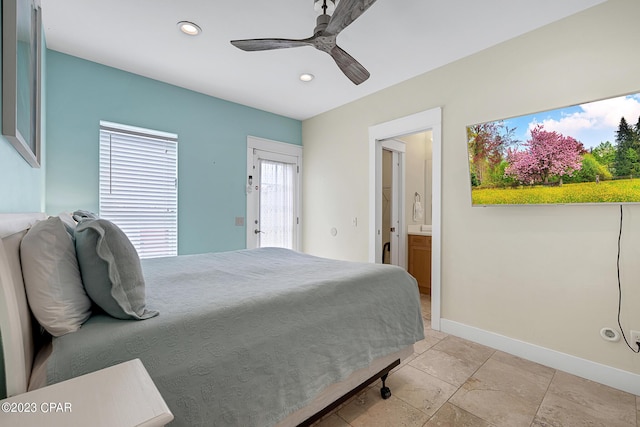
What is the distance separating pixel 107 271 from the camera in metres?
1.00

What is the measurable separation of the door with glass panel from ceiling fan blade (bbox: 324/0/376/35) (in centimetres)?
259

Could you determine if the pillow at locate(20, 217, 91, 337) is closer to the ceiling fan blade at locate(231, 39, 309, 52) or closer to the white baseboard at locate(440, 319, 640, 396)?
the ceiling fan blade at locate(231, 39, 309, 52)

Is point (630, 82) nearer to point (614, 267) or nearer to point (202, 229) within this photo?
point (614, 267)

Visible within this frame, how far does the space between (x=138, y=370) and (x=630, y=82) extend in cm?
312

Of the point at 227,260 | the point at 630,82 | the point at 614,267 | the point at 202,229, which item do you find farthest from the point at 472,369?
the point at 202,229

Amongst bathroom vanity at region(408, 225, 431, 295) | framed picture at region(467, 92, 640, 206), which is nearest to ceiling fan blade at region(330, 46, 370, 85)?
framed picture at region(467, 92, 640, 206)

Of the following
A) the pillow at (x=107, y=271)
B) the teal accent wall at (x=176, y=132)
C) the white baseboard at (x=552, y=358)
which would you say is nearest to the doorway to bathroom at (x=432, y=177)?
the white baseboard at (x=552, y=358)

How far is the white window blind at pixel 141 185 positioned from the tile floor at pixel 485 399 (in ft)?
8.70

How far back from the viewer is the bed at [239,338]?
2.75ft

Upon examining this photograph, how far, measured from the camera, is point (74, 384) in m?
0.65

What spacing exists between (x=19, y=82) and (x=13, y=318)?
3.21 feet

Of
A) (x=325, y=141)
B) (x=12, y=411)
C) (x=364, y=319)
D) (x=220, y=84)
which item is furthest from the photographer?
(x=325, y=141)

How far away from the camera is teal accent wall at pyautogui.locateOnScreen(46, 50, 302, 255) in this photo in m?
2.67

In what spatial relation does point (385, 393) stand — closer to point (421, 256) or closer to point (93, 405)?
point (93, 405)
